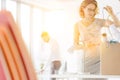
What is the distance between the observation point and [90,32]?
9.70 feet

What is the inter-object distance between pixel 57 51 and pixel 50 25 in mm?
391

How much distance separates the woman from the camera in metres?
2.91

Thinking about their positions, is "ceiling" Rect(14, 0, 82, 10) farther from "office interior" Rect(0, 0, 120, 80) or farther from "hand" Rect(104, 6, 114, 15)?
"hand" Rect(104, 6, 114, 15)

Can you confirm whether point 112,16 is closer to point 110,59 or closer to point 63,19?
point 110,59

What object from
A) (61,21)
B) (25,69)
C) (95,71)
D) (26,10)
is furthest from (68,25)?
(25,69)

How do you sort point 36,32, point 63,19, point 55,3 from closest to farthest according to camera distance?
point 63,19 → point 55,3 → point 36,32

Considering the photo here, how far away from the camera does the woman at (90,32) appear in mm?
2908

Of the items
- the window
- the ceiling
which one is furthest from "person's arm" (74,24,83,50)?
the window

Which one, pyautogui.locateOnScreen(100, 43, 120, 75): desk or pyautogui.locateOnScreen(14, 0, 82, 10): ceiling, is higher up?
pyautogui.locateOnScreen(14, 0, 82, 10): ceiling

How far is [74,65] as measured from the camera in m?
2.98

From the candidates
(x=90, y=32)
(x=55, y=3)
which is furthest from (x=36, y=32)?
(x=90, y=32)

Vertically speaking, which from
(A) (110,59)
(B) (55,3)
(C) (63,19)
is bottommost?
(A) (110,59)

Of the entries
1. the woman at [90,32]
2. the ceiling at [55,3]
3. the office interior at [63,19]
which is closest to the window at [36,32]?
the office interior at [63,19]

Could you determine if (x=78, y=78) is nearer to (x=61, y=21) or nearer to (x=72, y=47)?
(x=72, y=47)
